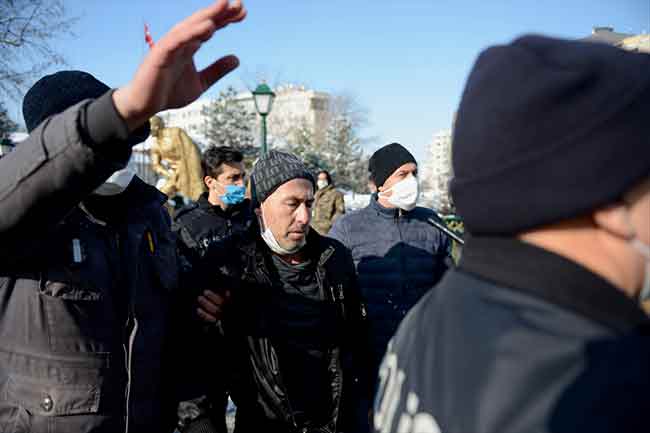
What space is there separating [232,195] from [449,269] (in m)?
4.26

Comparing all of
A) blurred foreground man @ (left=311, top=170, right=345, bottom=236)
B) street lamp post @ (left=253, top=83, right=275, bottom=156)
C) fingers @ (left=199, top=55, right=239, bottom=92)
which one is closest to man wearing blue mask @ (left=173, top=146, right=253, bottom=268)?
fingers @ (left=199, top=55, right=239, bottom=92)

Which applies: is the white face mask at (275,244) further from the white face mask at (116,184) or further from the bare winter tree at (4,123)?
the bare winter tree at (4,123)

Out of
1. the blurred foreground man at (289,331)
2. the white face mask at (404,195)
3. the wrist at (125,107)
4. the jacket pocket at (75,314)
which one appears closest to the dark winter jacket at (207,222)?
the white face mask at (404,195)

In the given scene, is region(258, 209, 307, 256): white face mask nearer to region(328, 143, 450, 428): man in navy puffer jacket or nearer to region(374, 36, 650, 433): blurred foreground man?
region(328, 143, 450, 428): man in navy puffer jacket

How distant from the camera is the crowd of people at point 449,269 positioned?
2.85ft

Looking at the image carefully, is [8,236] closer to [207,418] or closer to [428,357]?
[428,357]

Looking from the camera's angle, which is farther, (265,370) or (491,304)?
(265,370)

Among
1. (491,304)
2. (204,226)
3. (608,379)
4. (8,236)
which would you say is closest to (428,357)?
(491,304)

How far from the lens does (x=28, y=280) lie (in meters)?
1.64

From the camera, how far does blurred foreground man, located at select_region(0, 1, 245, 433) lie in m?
1.15

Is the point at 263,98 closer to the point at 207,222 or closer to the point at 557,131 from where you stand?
the point at 207,222

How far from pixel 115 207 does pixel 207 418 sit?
1.09 meters

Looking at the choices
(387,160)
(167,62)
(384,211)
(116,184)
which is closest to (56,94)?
(116,184)

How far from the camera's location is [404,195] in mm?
4074
